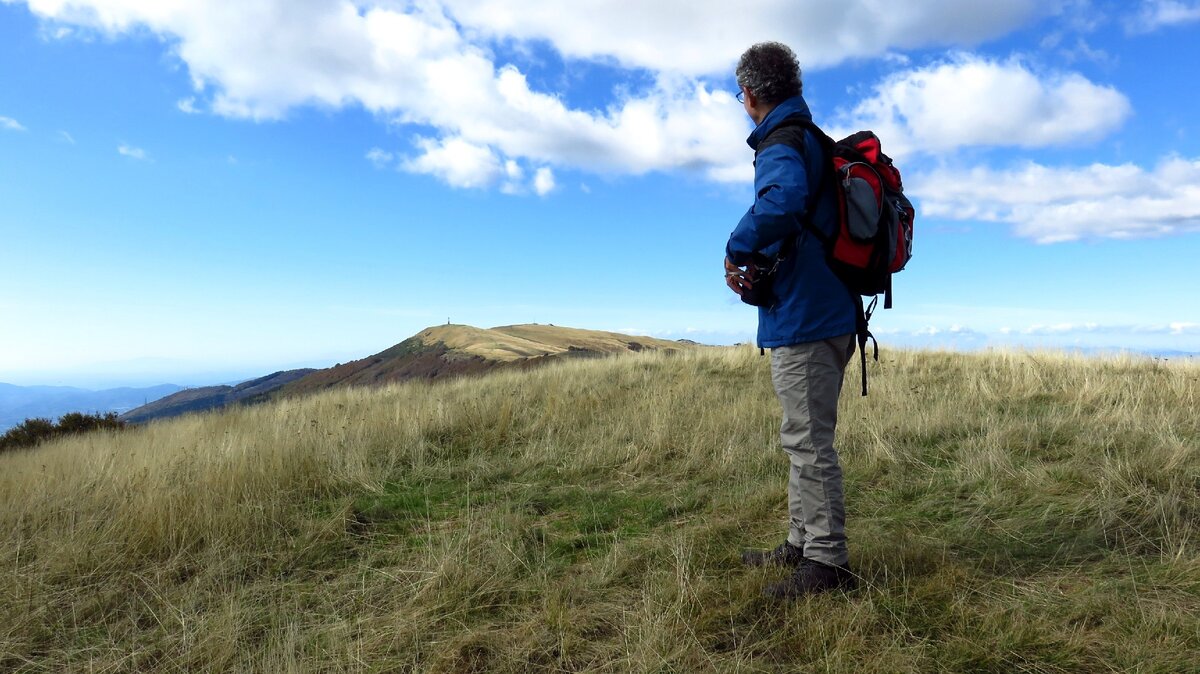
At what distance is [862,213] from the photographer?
9.35 feet

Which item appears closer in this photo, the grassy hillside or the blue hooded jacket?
the grassy hillside

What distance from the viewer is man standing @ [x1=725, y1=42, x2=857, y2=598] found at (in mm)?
2881

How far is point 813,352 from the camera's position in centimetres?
292

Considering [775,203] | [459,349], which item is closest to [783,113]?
[775,203]

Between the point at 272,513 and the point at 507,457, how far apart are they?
247 cm

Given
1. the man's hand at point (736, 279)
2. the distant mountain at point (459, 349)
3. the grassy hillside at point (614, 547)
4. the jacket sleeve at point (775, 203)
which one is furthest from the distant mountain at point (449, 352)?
the jacket sleeve at point (775, 203)

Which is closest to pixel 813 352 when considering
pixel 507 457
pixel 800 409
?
pixel 800 409

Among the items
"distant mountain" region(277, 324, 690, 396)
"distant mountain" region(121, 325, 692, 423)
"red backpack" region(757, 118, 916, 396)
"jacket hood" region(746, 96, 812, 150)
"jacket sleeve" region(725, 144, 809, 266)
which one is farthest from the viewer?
"distant mountain" region(277, 324, 690, 396)

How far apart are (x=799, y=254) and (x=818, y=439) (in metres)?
0.87

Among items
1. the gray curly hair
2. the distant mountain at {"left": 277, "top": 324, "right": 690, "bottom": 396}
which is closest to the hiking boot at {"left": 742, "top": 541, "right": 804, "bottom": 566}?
the gray curly hair

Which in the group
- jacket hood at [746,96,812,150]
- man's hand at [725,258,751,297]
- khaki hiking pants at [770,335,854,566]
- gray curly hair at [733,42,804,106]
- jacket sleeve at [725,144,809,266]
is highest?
gray curly hair at [733,42,804,106]

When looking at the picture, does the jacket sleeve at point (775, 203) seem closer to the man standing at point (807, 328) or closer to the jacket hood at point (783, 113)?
the man standing at point (807, 328)

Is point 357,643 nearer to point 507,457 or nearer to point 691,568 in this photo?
point 691,568

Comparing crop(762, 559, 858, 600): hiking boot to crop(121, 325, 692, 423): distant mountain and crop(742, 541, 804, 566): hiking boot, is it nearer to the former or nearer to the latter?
crop(742, 541, 804, 566): hiking boot
